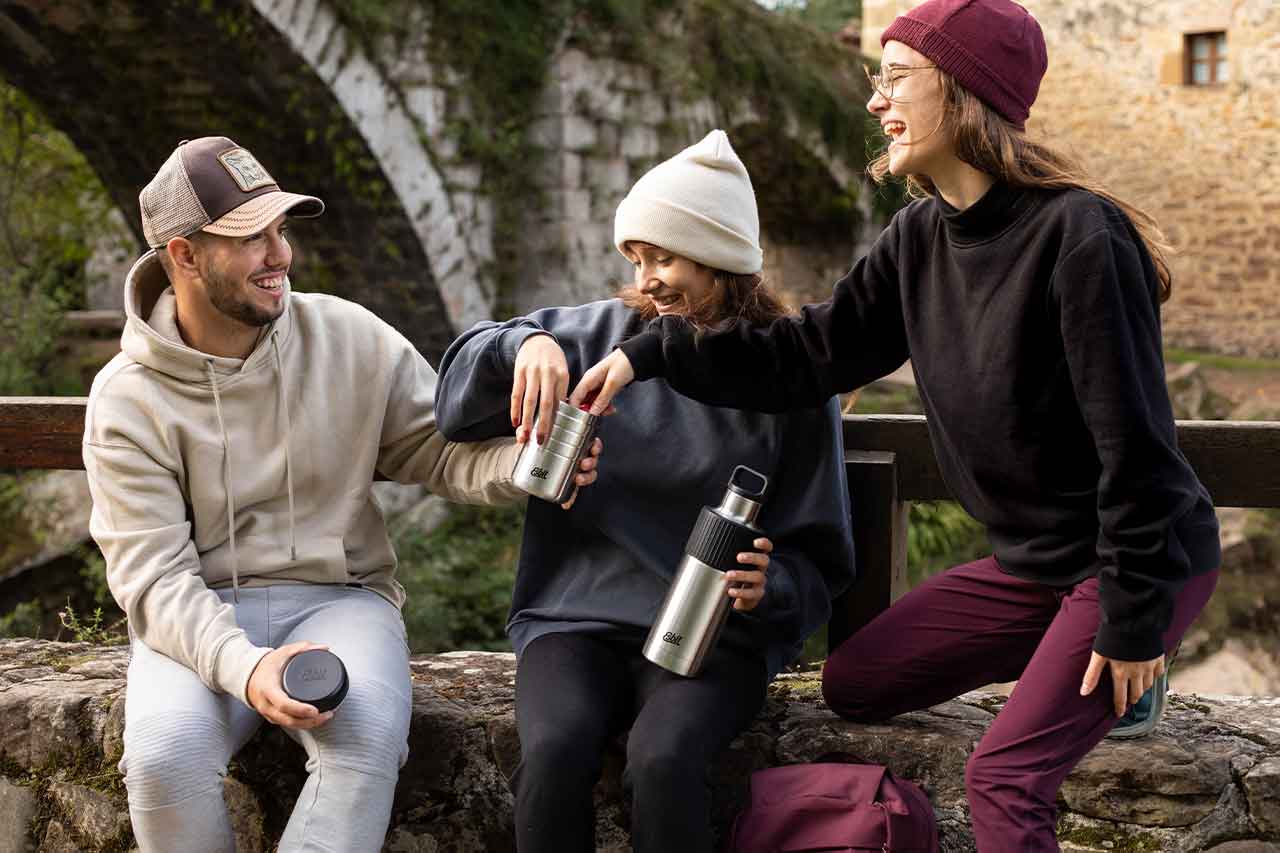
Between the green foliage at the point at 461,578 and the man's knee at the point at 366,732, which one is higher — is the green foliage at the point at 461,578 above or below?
below

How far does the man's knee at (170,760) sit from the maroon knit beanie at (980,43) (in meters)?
1.38

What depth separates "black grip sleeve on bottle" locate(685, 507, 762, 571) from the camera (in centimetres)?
220

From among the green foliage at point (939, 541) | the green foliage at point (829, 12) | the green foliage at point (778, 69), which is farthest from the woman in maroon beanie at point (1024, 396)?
the green foliage at point (829, 12)

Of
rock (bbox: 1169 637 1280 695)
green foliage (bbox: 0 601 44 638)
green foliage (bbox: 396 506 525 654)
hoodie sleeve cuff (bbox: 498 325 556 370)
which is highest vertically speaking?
hoodie sleeve cuff (bbox: 498 325 556 370)

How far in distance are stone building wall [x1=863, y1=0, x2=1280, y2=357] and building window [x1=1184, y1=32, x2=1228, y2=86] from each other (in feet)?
0.39

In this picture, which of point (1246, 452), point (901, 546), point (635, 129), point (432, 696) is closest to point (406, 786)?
point (432, 696)

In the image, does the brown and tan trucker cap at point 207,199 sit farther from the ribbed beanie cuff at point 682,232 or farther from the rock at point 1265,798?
the rock at point 1265,798

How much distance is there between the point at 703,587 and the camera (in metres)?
2.20

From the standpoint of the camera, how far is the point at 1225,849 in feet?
7.60

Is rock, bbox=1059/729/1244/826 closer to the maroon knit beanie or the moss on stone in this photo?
the moss on stone

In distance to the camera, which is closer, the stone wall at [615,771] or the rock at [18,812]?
the stone wall at [615,771]

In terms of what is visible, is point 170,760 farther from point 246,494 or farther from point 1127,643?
point 1127,643

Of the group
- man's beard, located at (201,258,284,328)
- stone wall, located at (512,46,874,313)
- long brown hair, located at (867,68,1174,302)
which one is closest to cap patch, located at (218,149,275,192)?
man's beard, located at (201,258,284,328)

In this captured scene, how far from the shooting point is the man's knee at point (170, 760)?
2109mm
